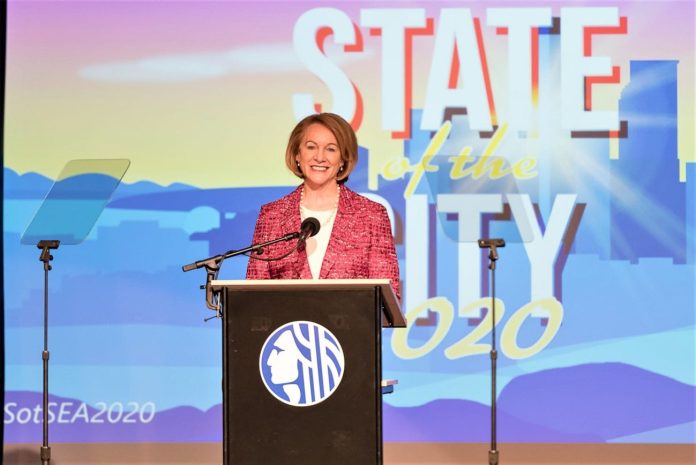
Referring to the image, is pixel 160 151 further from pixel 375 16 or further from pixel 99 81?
pixel 375 16

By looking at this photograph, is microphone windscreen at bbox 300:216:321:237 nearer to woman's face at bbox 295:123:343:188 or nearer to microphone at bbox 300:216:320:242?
microphone at bbox 300:216:320:242

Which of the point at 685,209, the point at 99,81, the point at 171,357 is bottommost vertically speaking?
the point at 171,357

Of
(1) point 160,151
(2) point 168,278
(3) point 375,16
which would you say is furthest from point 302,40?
(2) point 168,278

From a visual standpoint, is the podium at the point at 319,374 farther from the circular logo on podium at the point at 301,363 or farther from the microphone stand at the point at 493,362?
the microphone stand at the point at 493,362

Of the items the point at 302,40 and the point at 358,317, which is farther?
the point at 302,40

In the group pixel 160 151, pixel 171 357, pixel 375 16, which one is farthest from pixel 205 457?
pixel 375 16

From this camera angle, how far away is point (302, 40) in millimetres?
5371

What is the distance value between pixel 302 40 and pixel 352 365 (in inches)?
110

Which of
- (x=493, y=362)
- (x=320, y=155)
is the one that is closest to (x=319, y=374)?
(x=320, y=155)

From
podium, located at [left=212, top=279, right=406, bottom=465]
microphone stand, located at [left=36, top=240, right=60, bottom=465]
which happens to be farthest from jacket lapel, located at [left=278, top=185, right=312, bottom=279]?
microphone stand, located at [left=36, top=240, right=60, bottom=465]

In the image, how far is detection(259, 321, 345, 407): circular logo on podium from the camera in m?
2.92

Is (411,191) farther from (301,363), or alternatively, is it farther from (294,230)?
(301,363)

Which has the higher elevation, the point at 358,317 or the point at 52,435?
the point at 358,317

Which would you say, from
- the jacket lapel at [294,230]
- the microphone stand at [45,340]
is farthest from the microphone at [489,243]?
the microphone stand at [45,340]
